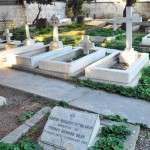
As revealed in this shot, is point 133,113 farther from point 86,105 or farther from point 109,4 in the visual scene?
point 109,4

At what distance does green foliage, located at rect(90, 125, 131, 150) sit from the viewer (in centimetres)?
461

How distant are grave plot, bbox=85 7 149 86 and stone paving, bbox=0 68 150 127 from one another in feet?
1.69

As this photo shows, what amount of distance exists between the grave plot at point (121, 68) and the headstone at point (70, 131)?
2.98m

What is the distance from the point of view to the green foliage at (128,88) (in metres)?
7.03

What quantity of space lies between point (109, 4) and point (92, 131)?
23626 mm

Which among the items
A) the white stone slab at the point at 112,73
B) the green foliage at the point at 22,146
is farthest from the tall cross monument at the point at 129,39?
the green foliage at the point at 22,146

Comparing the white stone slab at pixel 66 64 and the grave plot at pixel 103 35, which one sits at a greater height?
the grave plot at pixel 103 35

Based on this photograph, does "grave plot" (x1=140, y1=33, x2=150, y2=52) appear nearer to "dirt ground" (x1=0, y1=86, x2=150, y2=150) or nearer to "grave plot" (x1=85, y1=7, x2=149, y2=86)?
"grave plot" (x1=85, y1=7, x2=149, y2=86)

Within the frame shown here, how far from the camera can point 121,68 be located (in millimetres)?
8672

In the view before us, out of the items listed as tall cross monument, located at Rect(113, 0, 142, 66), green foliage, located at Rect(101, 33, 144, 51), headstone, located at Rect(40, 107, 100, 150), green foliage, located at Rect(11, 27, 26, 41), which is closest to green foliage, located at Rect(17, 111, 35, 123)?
headstone, located at Rect(40, 107, 100, 150)

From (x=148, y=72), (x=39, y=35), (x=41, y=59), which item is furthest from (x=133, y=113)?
(x=39, y=35)

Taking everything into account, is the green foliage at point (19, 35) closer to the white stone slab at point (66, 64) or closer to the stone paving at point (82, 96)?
the white stone slab at point (66, 64)

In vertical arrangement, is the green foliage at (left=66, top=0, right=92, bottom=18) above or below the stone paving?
above

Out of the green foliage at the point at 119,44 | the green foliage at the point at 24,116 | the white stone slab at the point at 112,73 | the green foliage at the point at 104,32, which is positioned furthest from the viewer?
the green foliage at the point at 104,32
